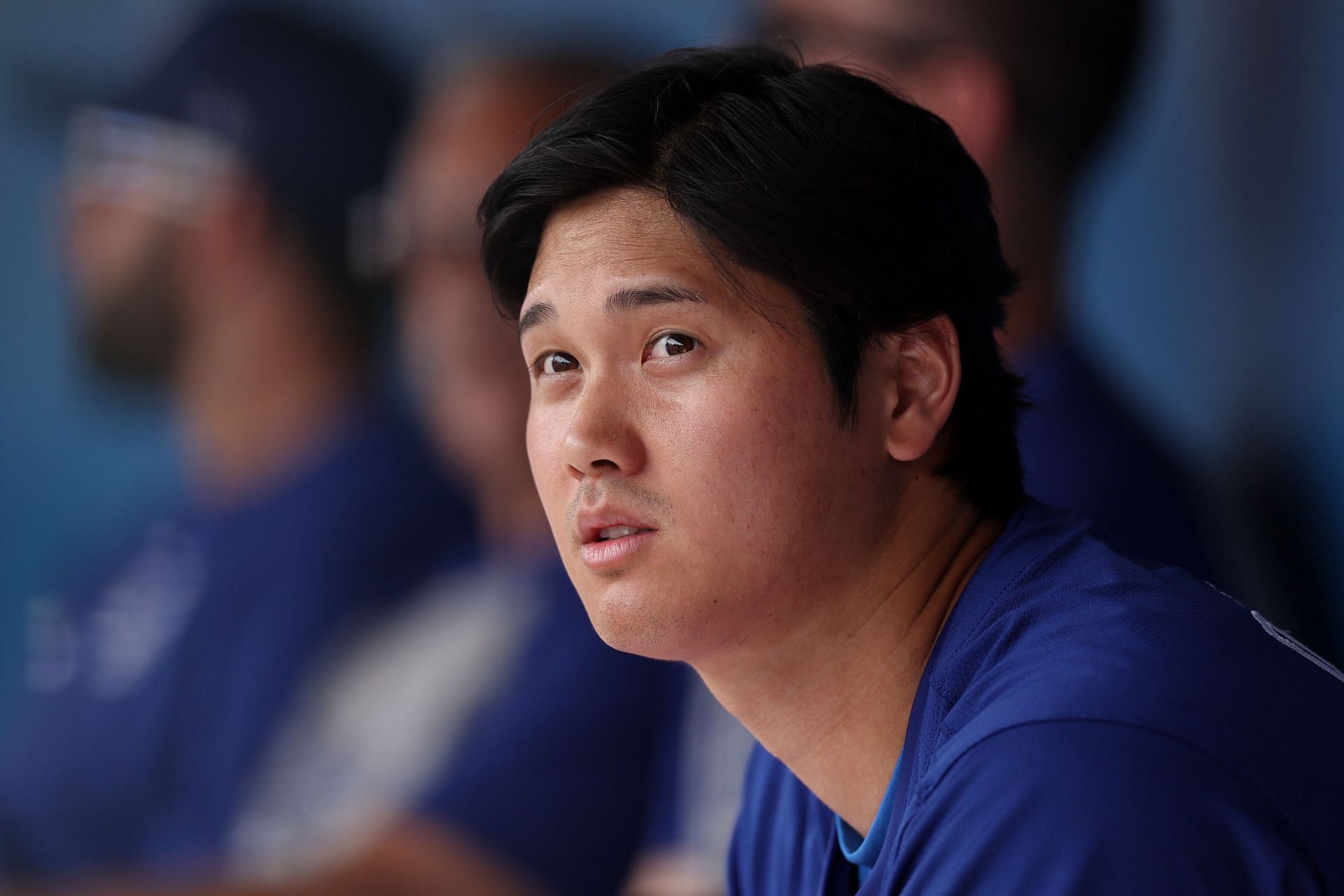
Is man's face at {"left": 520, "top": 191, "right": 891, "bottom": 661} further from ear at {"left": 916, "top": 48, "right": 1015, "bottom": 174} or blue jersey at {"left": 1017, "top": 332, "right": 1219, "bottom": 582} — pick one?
ear at {"left": 916, "top": 48, "right": 1015, "bottom": 174}

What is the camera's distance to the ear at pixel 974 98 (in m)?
1.88

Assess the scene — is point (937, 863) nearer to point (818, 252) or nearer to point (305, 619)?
point (818, 252)

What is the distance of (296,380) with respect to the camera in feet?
9.52

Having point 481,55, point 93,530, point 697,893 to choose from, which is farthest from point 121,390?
point 697,893

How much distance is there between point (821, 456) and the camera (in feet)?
3.29

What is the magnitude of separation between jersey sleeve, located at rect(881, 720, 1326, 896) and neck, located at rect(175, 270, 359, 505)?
2275 millimetres

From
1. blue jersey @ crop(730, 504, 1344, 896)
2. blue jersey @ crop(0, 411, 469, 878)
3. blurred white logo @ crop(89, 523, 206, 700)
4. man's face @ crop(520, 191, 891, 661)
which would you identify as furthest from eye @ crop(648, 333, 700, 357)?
blurred white logo @ crop(89, 523, 206, 700)

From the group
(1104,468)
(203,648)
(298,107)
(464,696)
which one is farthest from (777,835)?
(298,107)

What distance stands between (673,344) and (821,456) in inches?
5.6

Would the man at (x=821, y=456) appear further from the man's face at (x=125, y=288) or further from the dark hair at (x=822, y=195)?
the man's face at (x=125, y=288)

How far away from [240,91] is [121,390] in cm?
76


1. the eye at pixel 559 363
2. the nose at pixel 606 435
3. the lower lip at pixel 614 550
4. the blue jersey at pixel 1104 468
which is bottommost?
the blue jersey at pixel 1104 468

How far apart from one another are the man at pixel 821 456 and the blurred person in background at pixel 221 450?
1672mm

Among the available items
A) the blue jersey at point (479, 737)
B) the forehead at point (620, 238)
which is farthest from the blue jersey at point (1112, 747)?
the blue jersey at point (479, 737)
